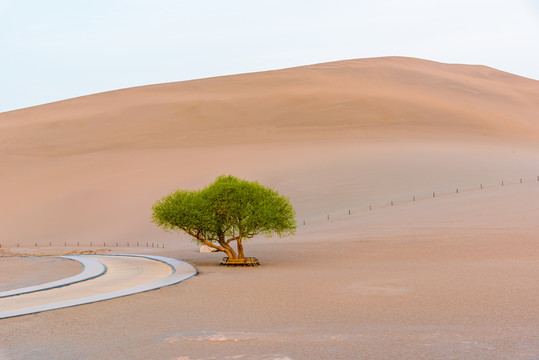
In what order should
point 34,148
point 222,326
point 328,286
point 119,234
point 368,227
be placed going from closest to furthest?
point 222,326, point 328,286, point 368,227, point 119,234, point 34,148

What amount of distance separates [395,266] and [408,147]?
45.9 m

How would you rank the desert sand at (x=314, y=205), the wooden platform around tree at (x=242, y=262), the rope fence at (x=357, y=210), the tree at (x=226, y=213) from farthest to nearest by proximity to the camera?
the rope fence at (x=357, y=210), the tree at (x=226, y=213), the wooden platform around tree at (x=242, y=262), the desert sand at (x=314, y=205)

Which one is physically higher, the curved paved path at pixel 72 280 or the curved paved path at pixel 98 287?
the curved paved path at pixel 72 280

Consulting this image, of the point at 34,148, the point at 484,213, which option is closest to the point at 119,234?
the point at 484,213

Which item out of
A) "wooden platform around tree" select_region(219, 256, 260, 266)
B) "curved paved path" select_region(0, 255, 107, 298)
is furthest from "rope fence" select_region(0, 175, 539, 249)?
"curved paved path" select_region(0, 255, 107, 298)

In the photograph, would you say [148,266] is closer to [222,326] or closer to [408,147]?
[222,326]

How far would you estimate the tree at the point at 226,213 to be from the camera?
25.8 meters

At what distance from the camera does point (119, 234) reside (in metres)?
48.9

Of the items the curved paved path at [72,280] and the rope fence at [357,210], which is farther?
the rope fence at [357,210]

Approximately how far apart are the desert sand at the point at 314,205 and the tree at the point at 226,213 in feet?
5.76

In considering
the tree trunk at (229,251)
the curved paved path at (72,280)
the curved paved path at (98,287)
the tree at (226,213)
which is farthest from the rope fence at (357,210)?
the curved paved path at (98,287)

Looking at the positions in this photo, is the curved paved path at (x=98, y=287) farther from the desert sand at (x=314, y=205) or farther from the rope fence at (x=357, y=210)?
the rope fence at (x=357, y=210)

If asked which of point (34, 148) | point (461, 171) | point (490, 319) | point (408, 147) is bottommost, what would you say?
point (490, 319)

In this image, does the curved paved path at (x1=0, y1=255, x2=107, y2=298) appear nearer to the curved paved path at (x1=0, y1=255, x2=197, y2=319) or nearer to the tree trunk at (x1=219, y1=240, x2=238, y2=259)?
the curved paved path at (x1=0, y1=255, x2=197, y2=319)
